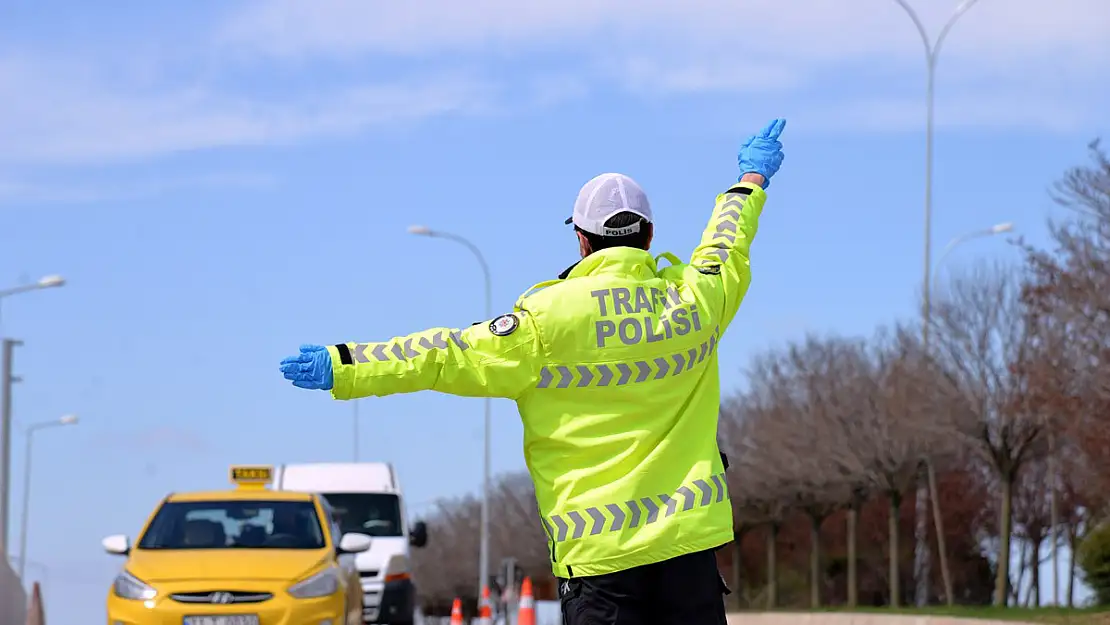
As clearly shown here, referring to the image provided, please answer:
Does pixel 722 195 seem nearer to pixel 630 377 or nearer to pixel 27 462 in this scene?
pixel 630 377

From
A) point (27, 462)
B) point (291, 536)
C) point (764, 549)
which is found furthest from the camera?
point (27, 462)

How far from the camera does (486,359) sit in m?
5.27

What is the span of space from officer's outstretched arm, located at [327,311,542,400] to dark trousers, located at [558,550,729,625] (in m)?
0.57

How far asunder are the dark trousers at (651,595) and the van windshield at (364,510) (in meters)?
19.6

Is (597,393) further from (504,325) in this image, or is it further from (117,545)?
(117,545)

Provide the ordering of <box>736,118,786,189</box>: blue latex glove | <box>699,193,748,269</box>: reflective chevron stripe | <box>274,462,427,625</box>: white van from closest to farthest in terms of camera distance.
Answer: <box>699,193,748,269</box>: reflective chevron stripe
<box>736,118,786,189</box>: blue latex glove
<box>274,462,427,625</box>: white van

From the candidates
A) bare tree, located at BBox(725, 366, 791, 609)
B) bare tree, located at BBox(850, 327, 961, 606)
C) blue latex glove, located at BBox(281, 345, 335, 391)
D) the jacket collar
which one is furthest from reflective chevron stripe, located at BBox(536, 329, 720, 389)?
bare tree, located at BBox(725, 366, 791, 609)

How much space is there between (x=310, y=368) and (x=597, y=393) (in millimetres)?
764

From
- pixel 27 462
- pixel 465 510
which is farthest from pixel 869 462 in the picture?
pixel 465 510

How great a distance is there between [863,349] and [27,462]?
4907 centimetres

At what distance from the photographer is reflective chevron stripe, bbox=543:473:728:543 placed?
5273 millimetres

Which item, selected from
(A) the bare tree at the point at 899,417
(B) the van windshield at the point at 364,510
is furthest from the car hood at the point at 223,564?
(A) the bare tree at the point at 899,417

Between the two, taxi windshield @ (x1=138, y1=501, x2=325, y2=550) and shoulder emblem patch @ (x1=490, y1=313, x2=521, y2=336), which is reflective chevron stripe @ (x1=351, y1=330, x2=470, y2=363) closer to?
shoulder emblem patch @ (x1=490, y1=313, x2=521, y2=336)

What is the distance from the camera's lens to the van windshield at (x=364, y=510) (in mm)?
25047
